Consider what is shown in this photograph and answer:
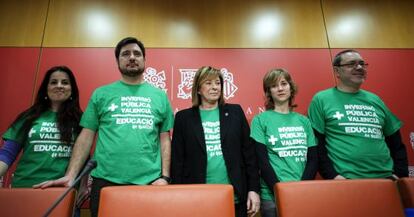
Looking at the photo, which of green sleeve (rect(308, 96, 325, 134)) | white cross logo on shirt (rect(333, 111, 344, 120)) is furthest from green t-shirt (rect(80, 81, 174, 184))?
white cross logo on shirt (rect(333, 111, 344, 120))

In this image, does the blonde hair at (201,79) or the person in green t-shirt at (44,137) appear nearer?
the person in green t-shirt at (44,137)

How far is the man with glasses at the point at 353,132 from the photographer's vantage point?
170 centimetres

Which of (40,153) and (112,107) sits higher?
(112,107)

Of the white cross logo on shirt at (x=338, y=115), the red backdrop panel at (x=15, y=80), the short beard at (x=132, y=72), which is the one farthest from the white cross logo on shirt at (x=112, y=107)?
the white cross logo on shirt at (x=338, y=115)

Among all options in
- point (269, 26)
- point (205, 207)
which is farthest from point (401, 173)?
point (269, 26)

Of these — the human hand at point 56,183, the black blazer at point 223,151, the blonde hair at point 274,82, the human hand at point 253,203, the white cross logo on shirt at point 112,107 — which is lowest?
the human hand at point 253,203

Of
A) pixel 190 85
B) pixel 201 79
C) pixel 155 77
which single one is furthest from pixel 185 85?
pixel 201 79

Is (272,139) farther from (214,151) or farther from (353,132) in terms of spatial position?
(353,132)

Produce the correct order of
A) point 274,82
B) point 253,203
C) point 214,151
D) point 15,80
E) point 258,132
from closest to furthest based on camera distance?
point 253,203 < point 214,151 < point 258,132 < point 274,82 < point 15,80

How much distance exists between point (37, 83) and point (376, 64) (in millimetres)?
3011

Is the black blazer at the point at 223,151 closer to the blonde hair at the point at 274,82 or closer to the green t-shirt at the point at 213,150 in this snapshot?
the green t-shirt at the point at 213,150

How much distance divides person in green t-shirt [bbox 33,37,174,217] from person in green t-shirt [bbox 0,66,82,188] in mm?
132

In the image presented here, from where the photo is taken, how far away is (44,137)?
1719mm

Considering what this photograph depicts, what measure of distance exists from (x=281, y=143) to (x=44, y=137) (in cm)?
141
